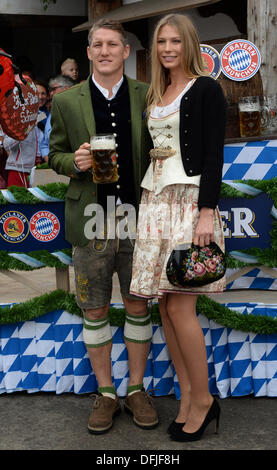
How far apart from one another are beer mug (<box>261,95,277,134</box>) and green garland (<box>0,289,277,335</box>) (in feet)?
3.69

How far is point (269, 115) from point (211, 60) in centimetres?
48

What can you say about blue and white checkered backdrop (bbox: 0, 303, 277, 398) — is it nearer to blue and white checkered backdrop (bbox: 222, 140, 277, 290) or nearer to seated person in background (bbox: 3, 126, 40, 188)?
blue and white checkered backdrop (bbox: 222, 140, 277, 290)

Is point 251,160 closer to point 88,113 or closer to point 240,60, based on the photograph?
point 240,60

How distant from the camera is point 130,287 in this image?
2.58 m

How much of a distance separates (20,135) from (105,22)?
A: 2.04 m

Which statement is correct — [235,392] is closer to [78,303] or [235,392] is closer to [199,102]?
[78,303]

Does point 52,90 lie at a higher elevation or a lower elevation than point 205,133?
higher

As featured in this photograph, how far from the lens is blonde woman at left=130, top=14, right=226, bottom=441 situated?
234 cm

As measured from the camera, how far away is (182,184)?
7.89 feet

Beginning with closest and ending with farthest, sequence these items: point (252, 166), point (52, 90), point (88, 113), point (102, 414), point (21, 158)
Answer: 1. point (88, 113)
2. point (102, 414)
3. point (252, 166)
4. point (21, 158)
5. point (52, 90)

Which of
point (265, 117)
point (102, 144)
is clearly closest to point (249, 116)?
point (265, 117)

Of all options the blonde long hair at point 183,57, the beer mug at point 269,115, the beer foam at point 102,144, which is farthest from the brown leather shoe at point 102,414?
the beer mug at point 269,115

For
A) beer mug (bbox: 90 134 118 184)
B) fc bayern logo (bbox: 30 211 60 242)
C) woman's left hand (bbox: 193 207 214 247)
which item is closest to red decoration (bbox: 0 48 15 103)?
fc bayern logo (bbox: 30 211 60 242)

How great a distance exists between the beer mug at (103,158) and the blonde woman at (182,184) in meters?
0.19
